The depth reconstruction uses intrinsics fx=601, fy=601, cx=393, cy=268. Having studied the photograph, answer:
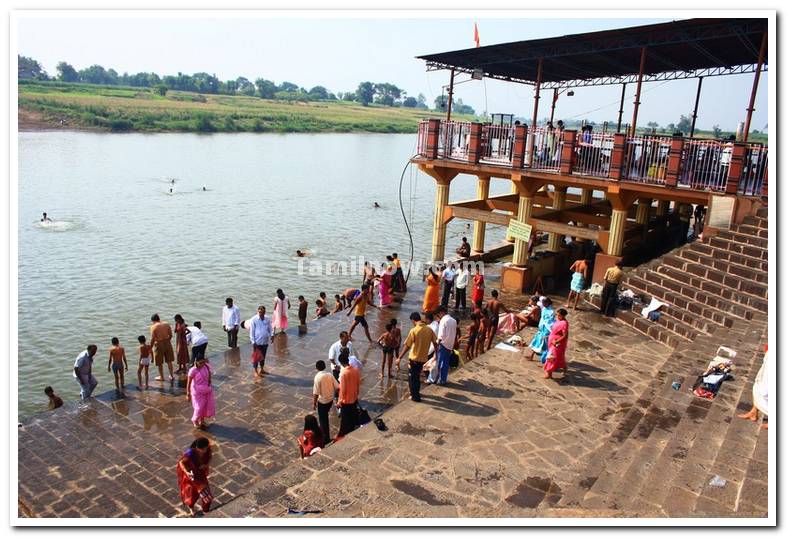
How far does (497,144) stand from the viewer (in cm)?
1603

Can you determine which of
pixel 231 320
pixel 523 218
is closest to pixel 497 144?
pixel 523 218

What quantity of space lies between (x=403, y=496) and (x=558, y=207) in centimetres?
1473

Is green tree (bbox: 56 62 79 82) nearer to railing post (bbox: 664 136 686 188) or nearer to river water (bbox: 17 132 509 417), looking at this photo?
river water (bbox: 17 132 509 417)

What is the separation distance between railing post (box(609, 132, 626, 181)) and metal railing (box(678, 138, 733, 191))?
1.27m

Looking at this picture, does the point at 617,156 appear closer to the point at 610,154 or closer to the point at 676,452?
the point at 610,154

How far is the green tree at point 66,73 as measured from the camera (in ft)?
364

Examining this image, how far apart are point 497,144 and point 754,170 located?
19.9 ft

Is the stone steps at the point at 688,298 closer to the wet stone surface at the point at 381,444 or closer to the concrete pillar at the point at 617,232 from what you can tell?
the wet stone surface at the point at 381,444

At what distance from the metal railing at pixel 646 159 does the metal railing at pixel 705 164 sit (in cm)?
42

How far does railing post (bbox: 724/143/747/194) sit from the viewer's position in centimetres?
1212

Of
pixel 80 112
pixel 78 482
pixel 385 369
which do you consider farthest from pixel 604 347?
pixel 80 112

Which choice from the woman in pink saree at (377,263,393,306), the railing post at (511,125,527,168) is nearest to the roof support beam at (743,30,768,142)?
the railing post at (511,125,527,168)

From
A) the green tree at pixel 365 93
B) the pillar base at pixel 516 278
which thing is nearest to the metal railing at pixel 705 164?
the pillar base at pixel 516 278

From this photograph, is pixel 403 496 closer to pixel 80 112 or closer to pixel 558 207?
pixel 558 207
